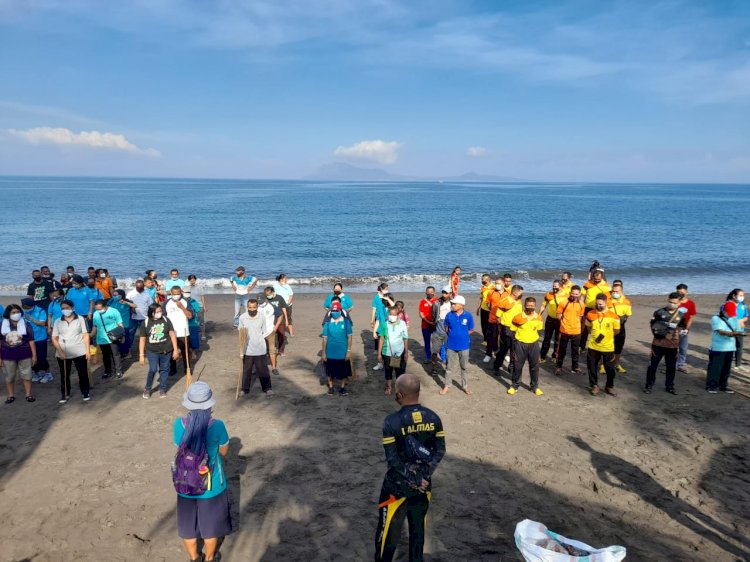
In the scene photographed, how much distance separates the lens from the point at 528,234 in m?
52.6

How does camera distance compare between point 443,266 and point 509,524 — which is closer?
point 509,524

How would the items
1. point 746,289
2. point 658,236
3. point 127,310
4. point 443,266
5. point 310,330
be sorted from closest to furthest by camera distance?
1. point 127,310
2. point 310,330
3. point 746,289
4. point 443,266
5. point 658,236

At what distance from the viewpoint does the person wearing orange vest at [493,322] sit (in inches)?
433

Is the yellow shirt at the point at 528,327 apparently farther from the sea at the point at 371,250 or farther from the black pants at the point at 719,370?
the sea at the point at 371,250

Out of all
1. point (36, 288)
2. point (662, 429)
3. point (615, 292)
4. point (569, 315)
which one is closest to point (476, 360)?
point (569, 315)

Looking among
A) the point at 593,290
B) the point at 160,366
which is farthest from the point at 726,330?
the point at 160,366

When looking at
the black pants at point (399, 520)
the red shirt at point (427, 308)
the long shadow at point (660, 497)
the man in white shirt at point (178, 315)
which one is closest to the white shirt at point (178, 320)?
the man in white shirt at point (178, 315)

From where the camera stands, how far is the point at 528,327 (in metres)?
9.20

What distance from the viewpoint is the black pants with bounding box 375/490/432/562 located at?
428 cm

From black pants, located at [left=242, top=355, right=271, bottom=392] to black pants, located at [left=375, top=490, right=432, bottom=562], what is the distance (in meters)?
5.36

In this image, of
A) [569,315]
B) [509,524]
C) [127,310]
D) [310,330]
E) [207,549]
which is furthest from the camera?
[310,330]

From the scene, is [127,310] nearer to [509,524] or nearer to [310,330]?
[310,330]

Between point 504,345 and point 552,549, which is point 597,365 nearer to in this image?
point 504,345

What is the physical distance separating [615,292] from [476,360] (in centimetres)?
361
